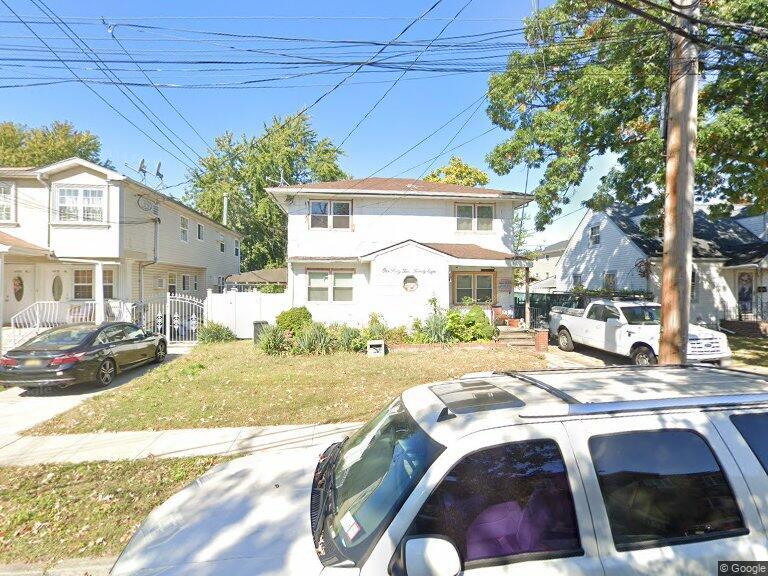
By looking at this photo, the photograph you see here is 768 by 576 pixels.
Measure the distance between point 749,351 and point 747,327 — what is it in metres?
5.47

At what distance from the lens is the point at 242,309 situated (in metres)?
15.2

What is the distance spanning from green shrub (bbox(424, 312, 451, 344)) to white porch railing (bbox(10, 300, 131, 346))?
10254 millimetres

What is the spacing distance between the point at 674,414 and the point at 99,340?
1047cm

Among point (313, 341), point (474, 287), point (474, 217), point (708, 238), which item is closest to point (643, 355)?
point (474, 287)

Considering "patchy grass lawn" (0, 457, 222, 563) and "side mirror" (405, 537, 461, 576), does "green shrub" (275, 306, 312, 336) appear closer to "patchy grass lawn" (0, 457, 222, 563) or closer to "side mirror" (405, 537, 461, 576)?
"patchy grass lawn" (0, 457, 222, 563)

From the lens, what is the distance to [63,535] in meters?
3.45

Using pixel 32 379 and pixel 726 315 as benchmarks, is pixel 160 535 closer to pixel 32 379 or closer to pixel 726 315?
pixel 32 379

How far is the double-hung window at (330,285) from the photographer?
15.6 metres

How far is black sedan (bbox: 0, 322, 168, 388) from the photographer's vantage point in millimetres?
7777

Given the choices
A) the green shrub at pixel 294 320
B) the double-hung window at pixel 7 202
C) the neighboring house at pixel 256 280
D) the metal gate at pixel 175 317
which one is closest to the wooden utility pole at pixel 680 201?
the green shrub at pixel 294 320

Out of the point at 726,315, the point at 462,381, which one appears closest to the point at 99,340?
the point at 462,381

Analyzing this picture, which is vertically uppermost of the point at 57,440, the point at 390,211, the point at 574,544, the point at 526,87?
the point at 526,87

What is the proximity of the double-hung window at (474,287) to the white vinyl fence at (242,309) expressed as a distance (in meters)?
6.86

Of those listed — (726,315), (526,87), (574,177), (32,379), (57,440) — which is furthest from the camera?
(726,315)
